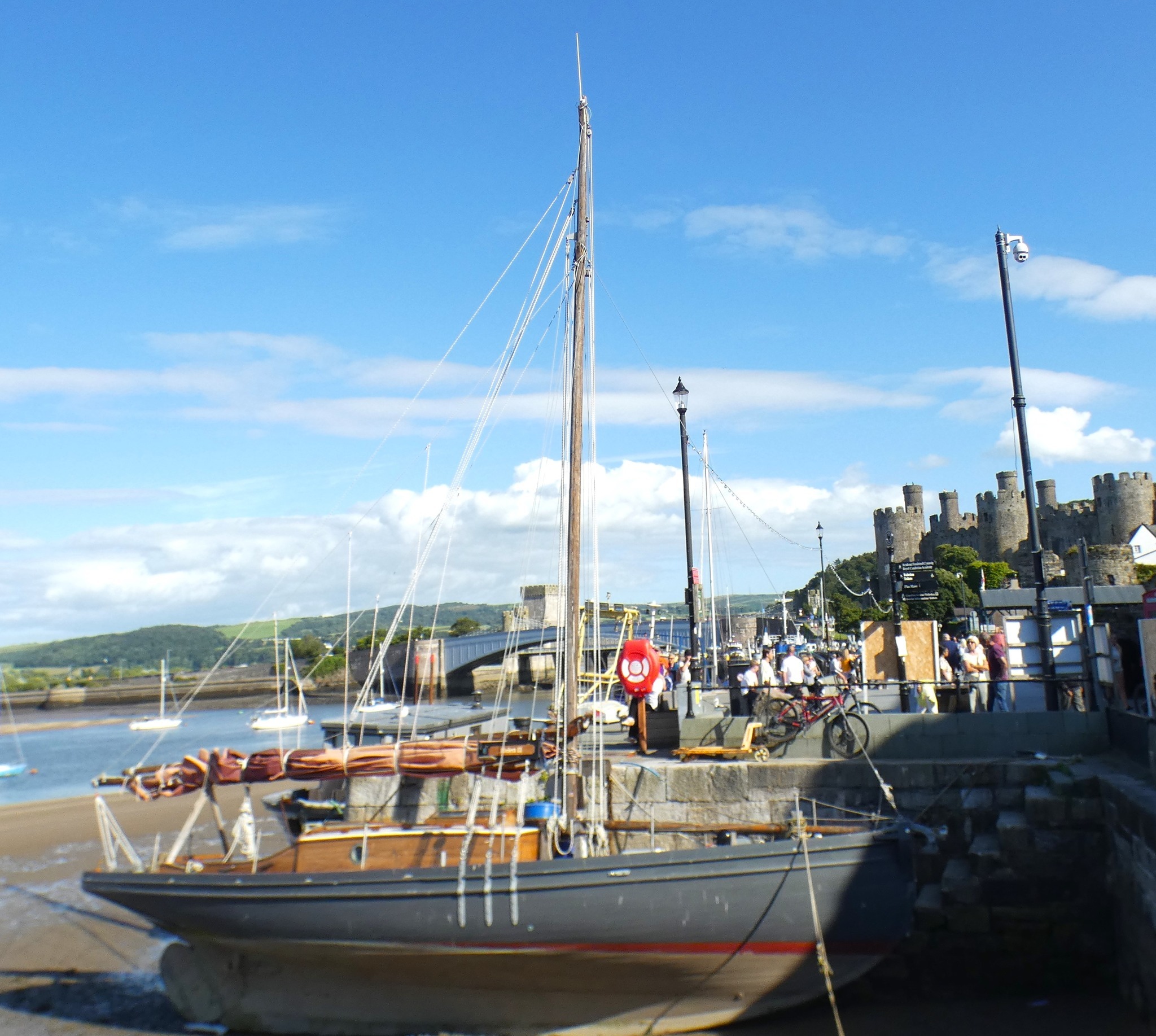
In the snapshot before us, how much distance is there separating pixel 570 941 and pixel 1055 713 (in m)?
7.26

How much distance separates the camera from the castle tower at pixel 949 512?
90.9 meters

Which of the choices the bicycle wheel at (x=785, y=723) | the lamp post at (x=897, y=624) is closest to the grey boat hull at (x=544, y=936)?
the bicycle wheel at (x=785, y=723)

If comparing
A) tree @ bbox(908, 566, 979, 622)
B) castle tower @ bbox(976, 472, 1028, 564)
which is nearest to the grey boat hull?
tree @ bbox(908, 566, 979, 622)

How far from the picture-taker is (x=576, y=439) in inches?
547

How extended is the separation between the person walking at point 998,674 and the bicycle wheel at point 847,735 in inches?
72.0

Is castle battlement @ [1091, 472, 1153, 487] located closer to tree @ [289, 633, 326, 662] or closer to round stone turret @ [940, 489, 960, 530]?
round stone turret @ [940, 489, 960, 530]

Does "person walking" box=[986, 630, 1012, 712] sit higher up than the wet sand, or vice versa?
"person walking" box=[986, 630, 1012, 712]

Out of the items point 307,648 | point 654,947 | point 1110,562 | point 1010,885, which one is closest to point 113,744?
point 654,947

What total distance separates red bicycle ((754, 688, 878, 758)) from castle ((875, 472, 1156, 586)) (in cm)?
4570

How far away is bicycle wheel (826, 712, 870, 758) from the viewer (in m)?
13.2

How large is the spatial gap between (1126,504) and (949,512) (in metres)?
20.1

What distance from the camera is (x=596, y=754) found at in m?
13.6

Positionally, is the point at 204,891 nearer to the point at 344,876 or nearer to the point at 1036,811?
the point at 344,876

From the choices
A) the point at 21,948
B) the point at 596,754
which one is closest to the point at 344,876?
the point at 596,754
